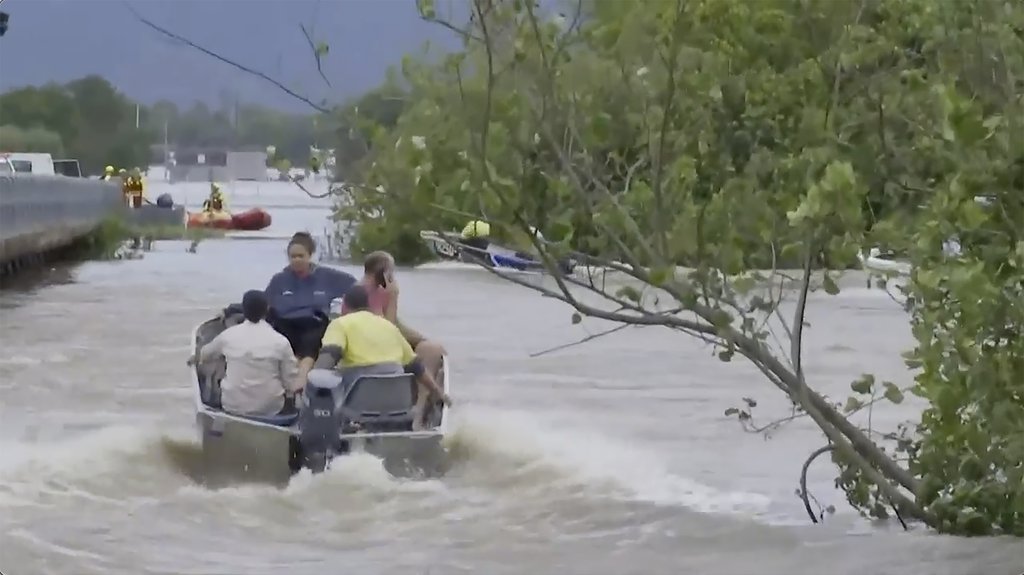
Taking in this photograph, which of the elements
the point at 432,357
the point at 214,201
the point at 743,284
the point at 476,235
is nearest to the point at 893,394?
the point at 743,284

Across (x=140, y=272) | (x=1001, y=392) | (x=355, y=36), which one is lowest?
(x=140, y=272)

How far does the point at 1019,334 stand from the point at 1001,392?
194 millimetres

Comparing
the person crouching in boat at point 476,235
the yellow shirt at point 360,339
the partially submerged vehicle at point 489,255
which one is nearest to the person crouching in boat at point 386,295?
the yellow shirt at point 360,339

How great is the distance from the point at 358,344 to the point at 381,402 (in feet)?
0.96

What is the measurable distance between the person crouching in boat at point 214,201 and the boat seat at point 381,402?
23.0 ft

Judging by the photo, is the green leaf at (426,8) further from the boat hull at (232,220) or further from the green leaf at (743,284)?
the boat hull at (232,220)

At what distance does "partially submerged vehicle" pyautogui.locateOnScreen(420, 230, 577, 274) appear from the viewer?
5864mm

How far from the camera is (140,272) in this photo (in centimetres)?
2717

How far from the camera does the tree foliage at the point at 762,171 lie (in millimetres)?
5496

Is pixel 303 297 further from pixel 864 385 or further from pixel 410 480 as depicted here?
pixel 864 385

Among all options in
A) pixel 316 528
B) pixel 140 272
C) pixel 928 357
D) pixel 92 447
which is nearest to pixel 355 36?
pixel 928 357

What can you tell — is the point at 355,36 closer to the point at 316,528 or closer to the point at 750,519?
the point at 316,528

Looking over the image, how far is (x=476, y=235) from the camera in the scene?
5770 millimetres

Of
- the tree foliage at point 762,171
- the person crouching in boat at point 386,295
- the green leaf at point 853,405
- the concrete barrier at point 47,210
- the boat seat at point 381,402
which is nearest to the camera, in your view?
the tree foliage at point 762,171
